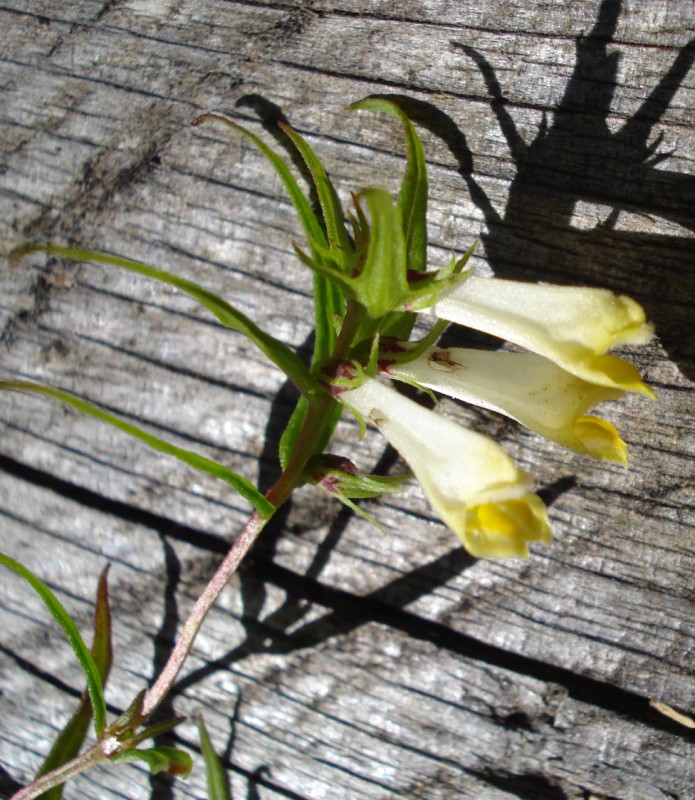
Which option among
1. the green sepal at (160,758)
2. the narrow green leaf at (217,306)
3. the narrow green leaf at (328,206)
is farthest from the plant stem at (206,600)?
the narrow green leaf at (328,206)

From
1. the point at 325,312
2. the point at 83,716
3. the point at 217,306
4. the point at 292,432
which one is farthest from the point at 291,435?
the point at 83,716

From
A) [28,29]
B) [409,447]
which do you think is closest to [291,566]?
[409,447]

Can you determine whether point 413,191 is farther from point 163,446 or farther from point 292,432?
point 163,446

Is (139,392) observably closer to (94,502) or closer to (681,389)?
(94,502)

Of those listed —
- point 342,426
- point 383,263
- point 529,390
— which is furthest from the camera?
point 342,426

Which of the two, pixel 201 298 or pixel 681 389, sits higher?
pixel 681 389

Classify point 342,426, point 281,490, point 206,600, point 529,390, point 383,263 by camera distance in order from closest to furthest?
point 383,263
point 529,390
point 281,490
point 206,600
point 342,426

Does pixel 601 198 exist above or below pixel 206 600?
above
